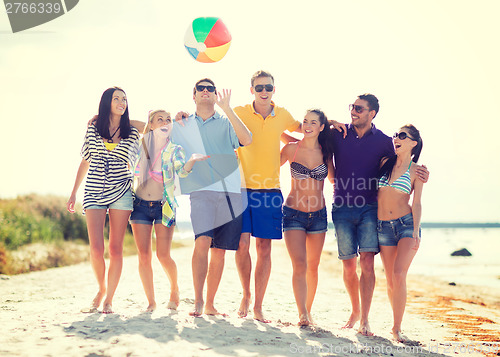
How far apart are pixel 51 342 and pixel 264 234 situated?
2480mm

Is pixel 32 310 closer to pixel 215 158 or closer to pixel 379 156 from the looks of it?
pixel 215 158

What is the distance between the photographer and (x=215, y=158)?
5.58 m

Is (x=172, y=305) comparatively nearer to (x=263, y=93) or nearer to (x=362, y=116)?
(x=263, y=93)

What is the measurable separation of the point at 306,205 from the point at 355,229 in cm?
68

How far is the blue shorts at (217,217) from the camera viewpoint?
545 centimetres

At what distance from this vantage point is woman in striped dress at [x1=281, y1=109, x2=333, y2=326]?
567 cm

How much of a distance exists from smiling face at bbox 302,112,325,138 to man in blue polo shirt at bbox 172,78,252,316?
0.75 metres

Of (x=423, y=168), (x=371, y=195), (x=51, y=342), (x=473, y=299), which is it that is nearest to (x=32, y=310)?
(x=51, y=342)

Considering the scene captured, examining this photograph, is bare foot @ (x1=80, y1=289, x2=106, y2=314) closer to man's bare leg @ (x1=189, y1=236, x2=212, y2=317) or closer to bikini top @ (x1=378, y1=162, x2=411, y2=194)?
man's bare leg @ (x1=189, y1=236, x2=212, y2=317)

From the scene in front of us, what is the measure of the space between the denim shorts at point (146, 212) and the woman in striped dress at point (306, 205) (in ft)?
4.90

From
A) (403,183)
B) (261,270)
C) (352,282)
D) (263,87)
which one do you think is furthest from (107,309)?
(403,183)

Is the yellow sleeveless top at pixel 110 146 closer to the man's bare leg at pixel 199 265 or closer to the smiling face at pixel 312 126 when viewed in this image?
the man's bare leg at pixel 199 265

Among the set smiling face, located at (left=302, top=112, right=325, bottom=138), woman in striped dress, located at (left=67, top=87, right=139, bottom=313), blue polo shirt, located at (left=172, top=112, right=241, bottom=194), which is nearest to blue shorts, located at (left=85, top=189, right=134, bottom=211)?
woman in striped dress, located at (left=67, top=87, right=139, bottom=313)

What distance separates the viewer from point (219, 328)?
511 centimetres
